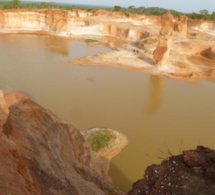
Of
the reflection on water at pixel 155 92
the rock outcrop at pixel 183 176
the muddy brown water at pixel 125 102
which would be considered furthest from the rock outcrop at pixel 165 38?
the rock outcrop at pixel 183 176

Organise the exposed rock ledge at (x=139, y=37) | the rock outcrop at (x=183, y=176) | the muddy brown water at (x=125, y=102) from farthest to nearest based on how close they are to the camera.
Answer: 1. the exposed rock ledge at (x=139, y=37)
2. the muddy brown water at (x=125, y=102)
3. the rock outcrop at (x=183, y=176)

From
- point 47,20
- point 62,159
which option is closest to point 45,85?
point 62,159

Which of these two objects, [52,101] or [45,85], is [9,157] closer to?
[52,101]

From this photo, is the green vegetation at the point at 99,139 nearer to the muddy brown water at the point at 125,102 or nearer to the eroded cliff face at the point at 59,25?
the muddy brown water at the point at 125,102

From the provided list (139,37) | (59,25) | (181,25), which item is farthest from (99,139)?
(181,25)

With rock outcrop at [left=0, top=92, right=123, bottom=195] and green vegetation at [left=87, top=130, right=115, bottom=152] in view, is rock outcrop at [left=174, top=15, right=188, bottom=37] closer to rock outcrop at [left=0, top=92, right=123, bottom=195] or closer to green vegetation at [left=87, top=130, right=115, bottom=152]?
green vegetation at [left=87, top=130, right=115, bottom=152]

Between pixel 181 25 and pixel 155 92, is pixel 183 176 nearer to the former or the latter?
pixel 155 92
